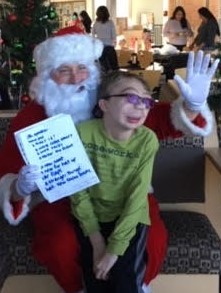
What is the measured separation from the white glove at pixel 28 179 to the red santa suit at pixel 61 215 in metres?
0.13

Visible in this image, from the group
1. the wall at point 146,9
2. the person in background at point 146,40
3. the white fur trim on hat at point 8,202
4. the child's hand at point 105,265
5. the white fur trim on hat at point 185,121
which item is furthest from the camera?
the wall at point 146,9

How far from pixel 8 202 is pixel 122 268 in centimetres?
48

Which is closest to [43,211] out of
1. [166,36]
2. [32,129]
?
[32,129]

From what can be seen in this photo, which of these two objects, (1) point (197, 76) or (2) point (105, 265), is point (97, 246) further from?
(1) point (197, 76)

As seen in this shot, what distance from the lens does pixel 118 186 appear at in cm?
196

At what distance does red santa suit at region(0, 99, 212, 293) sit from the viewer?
1.97m

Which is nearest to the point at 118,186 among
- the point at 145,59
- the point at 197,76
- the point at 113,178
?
the point at 113,178

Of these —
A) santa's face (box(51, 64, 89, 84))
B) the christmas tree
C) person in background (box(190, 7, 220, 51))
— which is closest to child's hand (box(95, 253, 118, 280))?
santa's face (box(51, 64, 89, 84))

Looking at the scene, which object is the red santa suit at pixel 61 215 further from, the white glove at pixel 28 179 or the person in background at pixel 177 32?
the person in background at pixel 177 32

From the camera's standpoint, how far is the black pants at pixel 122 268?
184 centimetres

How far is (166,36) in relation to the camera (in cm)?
986

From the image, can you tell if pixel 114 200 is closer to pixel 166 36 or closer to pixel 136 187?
pixel 136 187

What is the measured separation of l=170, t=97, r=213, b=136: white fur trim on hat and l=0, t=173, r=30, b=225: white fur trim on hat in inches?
24.2

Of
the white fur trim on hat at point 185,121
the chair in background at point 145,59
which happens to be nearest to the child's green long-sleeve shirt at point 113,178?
the white fur trim on hat at point 185,121
